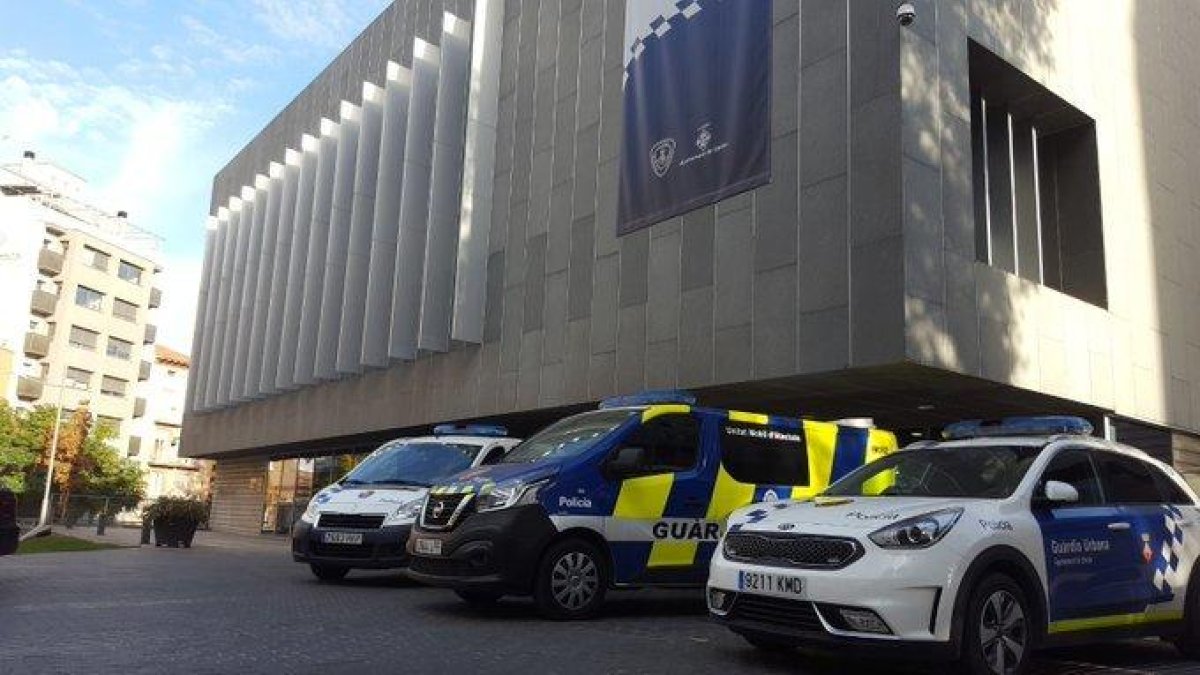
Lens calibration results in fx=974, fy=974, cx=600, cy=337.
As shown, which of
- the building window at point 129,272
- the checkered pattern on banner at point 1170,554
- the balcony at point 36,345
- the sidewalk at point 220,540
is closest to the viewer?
the checkered pattern on banner at point 1170,554

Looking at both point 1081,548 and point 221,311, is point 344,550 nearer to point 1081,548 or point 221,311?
point 1081,548

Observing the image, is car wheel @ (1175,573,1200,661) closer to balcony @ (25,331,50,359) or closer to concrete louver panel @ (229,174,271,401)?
concrete louver panel @ (229,174,271,401)

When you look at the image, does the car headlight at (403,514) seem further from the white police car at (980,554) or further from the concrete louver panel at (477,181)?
the concrete louver panel at (477,181)

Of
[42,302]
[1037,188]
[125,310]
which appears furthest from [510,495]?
[125,310]

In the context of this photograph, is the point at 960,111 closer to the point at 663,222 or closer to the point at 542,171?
the point at 663,222

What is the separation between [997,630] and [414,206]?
64.3 ft

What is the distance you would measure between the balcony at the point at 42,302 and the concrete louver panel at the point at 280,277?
44795 millimetres

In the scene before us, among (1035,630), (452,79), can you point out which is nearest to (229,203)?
(452,79)

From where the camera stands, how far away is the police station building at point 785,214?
1334 centimetres

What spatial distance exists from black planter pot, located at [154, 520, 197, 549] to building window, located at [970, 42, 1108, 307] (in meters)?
17.1

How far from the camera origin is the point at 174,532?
21250 mm

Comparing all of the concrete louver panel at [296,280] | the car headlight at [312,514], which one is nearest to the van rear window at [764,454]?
the car headlight at [312,514]

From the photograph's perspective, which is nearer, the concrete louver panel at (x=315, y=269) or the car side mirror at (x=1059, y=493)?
the car side mirror at (x=1059, y=493)

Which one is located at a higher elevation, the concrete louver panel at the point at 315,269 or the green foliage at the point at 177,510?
the concrete louver panel at the point at 315,269
